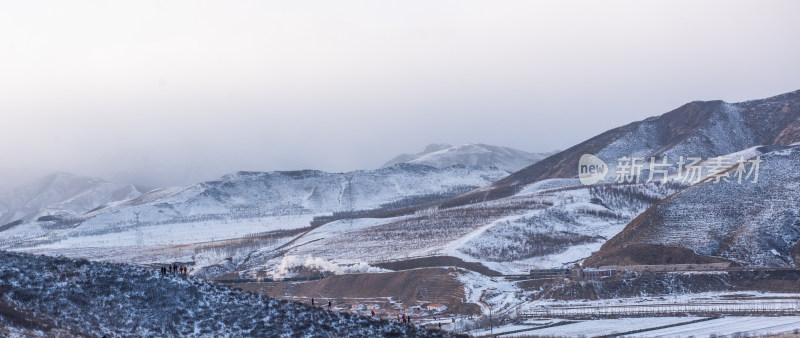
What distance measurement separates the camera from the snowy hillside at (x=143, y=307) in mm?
50188

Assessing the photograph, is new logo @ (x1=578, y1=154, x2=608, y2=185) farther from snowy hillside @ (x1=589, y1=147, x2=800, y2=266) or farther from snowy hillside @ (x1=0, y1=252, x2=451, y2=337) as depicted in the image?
snowy hillside @ (x1=0, y1=252, x2=451, y2=337)

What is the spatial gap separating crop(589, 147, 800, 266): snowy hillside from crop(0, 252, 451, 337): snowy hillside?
2212 inches

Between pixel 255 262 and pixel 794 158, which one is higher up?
pixel 794 158

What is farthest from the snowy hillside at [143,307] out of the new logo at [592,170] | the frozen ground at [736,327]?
the new logo at [592,170]

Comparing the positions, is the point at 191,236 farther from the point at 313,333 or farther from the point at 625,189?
the point at 313,333

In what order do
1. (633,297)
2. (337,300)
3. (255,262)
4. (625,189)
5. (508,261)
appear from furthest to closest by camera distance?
(625,189) < (255,262) < (508,261) < (337,300) < (633,297)

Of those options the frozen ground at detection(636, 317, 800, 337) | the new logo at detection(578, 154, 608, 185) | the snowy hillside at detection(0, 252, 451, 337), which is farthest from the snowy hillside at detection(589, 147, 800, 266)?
the new logo at detection(578, 154, 608, 185)

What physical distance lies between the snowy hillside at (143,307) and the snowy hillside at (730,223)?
56183 mm

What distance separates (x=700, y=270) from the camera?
95250 millimetres

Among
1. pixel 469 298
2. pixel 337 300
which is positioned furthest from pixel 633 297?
pixel 337 300

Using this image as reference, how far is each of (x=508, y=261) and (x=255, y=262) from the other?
3966 centimetres

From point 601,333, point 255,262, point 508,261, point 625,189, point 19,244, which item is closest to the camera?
point 601,333

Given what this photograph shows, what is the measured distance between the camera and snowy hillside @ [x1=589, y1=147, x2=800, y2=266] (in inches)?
3986

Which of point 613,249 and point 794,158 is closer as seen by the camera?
point 613,249
